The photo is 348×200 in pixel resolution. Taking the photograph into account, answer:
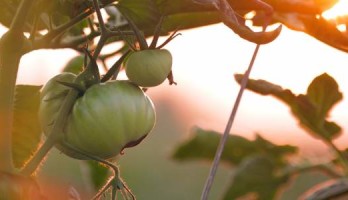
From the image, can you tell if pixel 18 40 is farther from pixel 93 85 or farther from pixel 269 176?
pixel 269 176

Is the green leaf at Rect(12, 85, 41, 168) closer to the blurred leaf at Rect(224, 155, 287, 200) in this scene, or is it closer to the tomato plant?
the tomato plant

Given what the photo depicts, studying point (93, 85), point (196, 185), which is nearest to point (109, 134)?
point (93, 85)

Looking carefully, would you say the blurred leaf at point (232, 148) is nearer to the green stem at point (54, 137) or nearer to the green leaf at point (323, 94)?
the green leaf at point (323, 94)

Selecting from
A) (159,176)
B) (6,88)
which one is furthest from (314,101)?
(159,176)

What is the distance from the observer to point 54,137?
0.58 metres

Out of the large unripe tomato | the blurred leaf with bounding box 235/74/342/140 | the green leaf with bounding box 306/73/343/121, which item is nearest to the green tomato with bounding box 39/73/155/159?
the large unripe tomato

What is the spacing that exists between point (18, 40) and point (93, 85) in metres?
0.07

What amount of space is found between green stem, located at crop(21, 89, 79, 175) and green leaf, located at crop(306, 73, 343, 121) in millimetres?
415

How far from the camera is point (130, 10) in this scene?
68 cm

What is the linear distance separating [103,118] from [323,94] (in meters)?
0.46

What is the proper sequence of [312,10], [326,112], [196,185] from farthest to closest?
[196,185] < [326,112] < [312,10]

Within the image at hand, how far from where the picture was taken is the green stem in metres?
0.57

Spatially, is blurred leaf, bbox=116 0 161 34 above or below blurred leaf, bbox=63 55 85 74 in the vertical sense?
above

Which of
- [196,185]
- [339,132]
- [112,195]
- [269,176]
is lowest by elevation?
[196,185]
